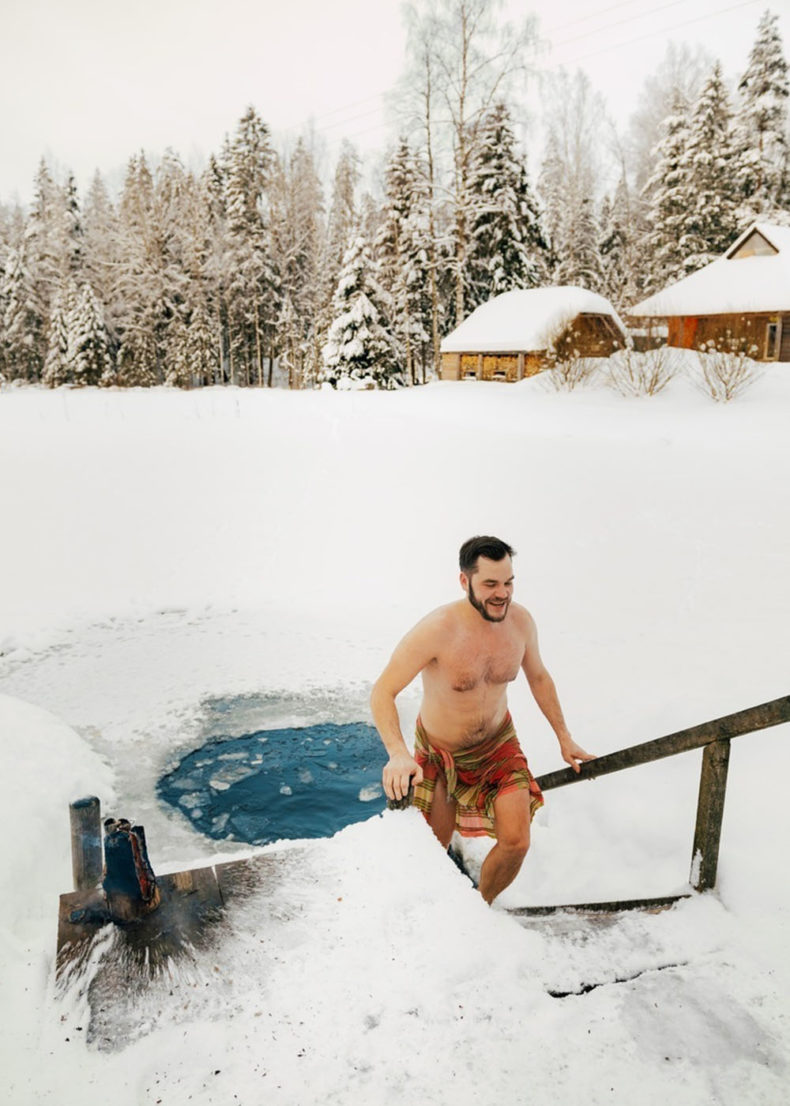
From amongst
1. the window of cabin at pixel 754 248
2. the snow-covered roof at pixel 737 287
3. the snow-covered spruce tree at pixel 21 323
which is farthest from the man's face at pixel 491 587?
the snow-covered spruce tree at pixel 21 323

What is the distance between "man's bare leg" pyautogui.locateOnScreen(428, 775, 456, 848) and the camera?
11.7 ft

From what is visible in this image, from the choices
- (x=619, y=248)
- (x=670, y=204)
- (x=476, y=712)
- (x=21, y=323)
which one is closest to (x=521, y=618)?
(x=476, y=712)

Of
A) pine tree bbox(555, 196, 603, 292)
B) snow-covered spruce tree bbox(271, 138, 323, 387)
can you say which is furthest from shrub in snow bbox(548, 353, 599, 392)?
Answer: snow-covered spruce tree bbox(271, 138, 323, 387)

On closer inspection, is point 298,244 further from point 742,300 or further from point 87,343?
point 742,300

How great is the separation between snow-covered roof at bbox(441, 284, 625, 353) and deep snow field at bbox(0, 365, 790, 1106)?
395 centimetres

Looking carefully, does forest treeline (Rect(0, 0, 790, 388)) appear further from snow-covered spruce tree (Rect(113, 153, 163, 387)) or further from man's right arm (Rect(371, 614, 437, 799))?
man's right arm (Rect(371, 614, 437, 799))

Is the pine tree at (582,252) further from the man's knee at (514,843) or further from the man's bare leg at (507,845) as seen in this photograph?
the man's knee at (514,843)

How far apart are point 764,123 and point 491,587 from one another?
114 ft

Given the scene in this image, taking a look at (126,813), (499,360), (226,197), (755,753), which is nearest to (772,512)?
(755,753)

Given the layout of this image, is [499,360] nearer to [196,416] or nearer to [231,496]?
[196,416]

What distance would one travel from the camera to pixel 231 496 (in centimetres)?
1313

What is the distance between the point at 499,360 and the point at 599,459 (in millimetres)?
13196

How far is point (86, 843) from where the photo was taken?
2.78 metres

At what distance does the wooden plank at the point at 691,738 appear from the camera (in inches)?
92.8
